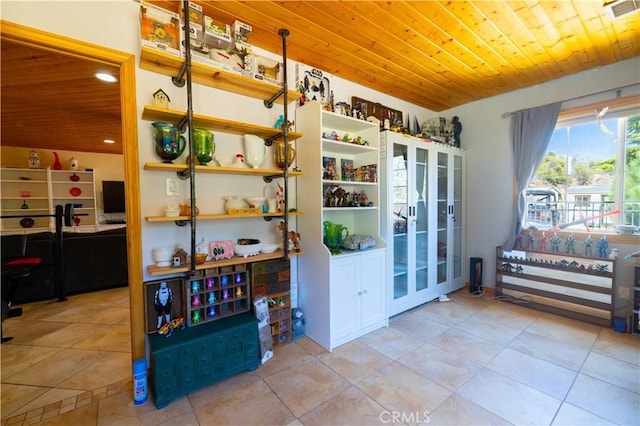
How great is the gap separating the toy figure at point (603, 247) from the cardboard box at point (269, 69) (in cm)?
348

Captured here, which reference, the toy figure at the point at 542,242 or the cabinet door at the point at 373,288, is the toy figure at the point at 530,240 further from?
the cabinet door at the point at 373,288

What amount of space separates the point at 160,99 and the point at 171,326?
1516 millimetres

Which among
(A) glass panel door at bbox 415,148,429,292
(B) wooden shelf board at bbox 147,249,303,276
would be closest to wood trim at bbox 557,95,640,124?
(A) glass panel door at bbox 415,148,429,292

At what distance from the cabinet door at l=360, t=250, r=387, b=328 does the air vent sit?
2.36 meters

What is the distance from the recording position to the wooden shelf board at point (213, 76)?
1672mm

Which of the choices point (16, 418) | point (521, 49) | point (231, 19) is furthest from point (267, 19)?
point (16, 418)

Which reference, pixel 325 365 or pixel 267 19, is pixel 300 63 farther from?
pixel 325 365

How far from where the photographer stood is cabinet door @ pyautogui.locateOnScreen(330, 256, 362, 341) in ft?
7.25

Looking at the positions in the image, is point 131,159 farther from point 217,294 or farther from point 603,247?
point 603,247

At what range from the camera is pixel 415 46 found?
90.7 inches

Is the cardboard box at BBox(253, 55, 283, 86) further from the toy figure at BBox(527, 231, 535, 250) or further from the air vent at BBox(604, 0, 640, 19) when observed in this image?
the toy figure at BBox(527, 231, 535, 250)

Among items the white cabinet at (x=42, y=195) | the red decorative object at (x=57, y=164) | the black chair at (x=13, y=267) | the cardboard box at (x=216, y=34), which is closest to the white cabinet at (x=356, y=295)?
the cardboard box at (x=216, y=34)

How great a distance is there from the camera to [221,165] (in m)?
1.98

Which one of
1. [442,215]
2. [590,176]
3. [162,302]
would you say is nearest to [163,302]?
[162,302]
